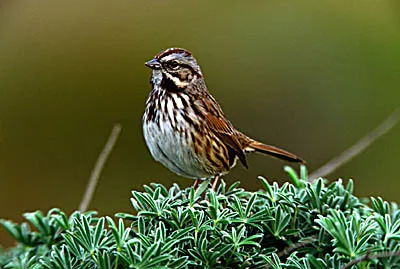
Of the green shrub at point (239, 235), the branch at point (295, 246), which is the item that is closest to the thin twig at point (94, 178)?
the green shrub at point (239, 235)

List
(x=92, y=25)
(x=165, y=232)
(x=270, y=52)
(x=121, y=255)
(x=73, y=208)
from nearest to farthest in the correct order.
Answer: (x=121, y=255), (x=165, y=232), (x=73, y=208), (x=270, y=52), (x=92, y=25)

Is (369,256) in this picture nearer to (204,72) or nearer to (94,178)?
(94,178)

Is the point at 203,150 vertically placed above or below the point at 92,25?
below

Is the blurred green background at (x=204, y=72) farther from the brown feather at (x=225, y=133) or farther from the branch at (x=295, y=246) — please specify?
the branch at (x=295, y=246)

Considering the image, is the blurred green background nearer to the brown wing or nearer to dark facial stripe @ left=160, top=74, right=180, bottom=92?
the brown wing

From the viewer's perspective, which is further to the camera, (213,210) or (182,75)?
(182,75)

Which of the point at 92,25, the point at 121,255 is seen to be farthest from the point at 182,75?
the point at 92,25

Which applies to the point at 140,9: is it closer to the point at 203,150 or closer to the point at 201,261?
the point at 203,150
